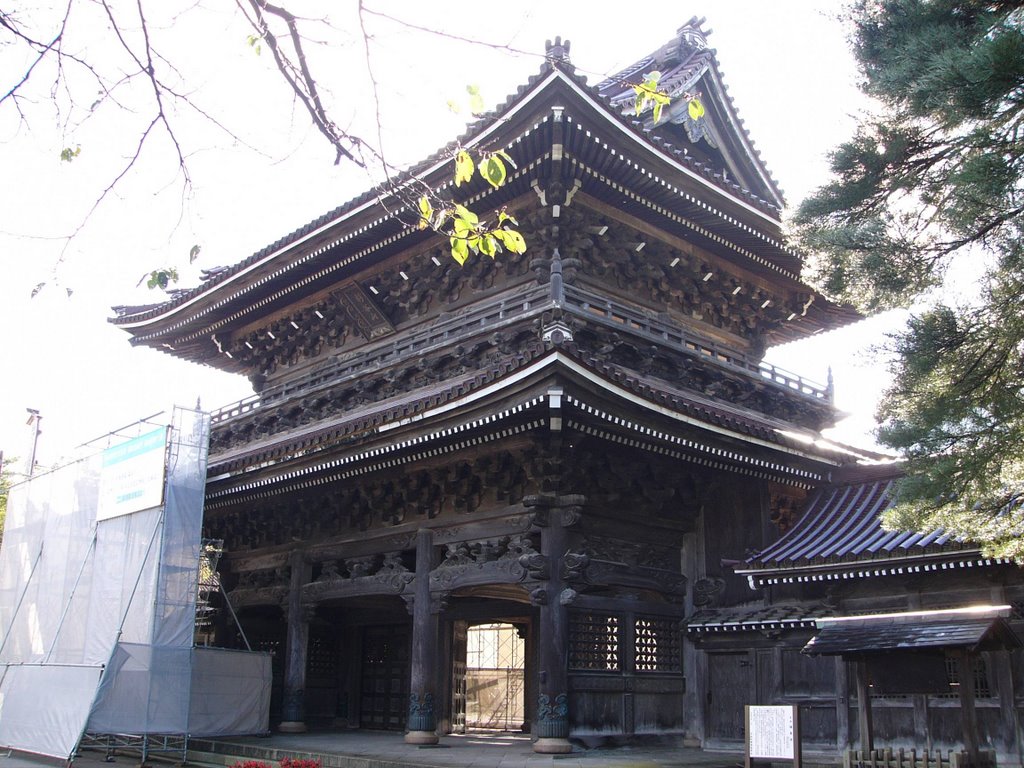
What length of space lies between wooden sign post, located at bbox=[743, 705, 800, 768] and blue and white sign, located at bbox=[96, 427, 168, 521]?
34.5 feet

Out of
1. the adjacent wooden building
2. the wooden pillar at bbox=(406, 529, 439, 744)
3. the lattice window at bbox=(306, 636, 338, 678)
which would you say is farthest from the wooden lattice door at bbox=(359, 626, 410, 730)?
the wooden pillar at bbox=(406, 529, 439, 744)

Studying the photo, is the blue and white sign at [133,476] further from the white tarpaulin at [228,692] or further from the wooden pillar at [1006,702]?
the wooden pillar at [1006,702]

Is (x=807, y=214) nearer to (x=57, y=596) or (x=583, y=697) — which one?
(x=583, y=697)

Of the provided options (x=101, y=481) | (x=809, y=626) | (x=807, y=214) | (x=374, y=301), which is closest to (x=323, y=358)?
(x=374, y=301)

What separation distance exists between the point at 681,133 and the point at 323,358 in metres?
8.78

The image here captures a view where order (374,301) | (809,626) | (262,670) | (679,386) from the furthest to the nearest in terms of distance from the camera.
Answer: (374,301)
(262,670)
(679,386)
(809,626)

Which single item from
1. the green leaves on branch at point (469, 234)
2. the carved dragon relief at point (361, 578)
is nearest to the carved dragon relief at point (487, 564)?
the carved dragon relief at point (361, 578)

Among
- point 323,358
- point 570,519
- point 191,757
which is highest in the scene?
point 323,358

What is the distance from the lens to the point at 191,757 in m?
16.1

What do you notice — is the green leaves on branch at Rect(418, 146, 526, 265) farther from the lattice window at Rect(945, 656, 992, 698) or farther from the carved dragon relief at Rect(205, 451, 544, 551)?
the lattice window at Rect(945, 656, 992, 698)

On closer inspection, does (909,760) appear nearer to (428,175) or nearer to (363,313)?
(428,175)

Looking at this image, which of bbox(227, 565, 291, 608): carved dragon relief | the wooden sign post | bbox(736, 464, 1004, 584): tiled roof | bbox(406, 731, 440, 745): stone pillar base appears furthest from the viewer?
bbox(227, 565, 291, 608): carved dragon relief

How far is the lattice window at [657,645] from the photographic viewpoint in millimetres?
14484

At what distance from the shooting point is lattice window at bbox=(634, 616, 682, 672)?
570 inches
